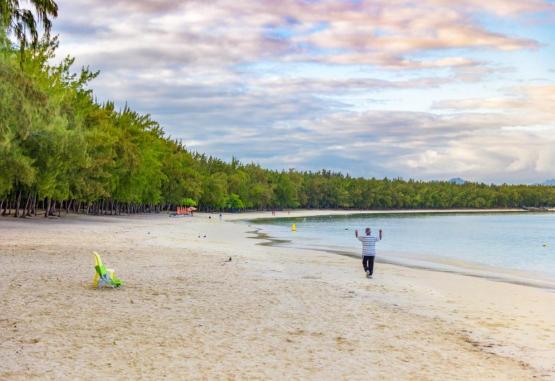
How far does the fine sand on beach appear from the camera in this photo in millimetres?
9242

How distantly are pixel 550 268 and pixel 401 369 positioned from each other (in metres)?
31.2

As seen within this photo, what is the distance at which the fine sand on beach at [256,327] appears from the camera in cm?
924

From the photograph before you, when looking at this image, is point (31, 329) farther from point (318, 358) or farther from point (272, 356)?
point (318, 358)

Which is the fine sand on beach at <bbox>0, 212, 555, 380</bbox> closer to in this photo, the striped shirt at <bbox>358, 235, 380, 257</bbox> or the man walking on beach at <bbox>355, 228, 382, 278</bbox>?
the man walking on beach at <bbox>355, 228, 382, 278</bbox>

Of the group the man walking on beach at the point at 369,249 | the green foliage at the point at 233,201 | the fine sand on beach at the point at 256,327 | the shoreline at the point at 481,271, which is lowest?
the shoreline at the point at 481,271

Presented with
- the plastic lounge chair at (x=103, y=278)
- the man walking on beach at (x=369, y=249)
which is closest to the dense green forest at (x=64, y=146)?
the plastic lounge chair at (x=103, y=278)

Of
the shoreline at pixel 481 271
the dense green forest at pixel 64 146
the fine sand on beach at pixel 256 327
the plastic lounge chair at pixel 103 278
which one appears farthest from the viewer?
the shoreline at pixel 481 271

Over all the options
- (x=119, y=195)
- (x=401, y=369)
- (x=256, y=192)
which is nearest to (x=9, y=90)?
(x=401, y=369)

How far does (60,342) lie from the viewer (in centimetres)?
1005

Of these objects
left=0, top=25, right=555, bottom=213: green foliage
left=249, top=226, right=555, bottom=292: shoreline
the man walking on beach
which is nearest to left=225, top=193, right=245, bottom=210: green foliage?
left=0, top=25, right=555, bottom=213: green foliage

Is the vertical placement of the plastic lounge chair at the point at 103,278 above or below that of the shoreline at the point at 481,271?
above

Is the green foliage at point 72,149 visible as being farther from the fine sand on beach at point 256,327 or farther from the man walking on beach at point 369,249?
the man walking on beach at point 369,249

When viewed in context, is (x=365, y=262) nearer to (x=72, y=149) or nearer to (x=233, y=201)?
(x=72, y=149)

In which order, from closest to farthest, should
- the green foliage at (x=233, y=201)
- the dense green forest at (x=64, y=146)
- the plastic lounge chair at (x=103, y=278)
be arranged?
1. the plastic lounge chair at (x=103, y=278)
2. the dense green forest at (x=64, y=146)
3. the green foliage at (x=233, y=201)
